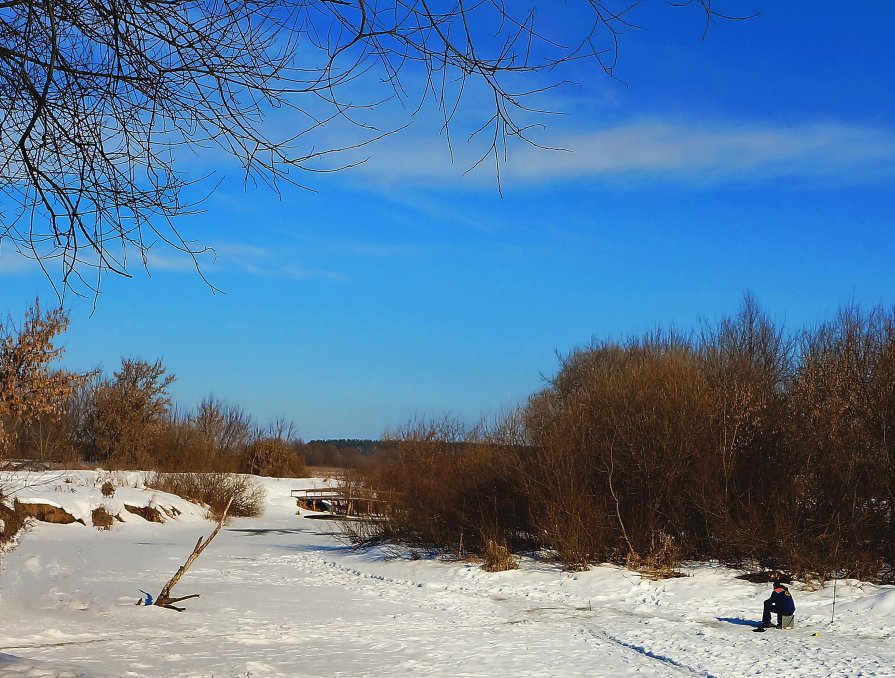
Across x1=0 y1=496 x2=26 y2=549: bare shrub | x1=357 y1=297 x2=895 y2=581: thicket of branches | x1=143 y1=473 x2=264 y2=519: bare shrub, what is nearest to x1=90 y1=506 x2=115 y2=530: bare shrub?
x1=0 y1=496 x2=26 y2=549: bare shrub

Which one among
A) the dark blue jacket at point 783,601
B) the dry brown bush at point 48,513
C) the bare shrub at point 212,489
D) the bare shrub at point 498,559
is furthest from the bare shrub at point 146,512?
the dark blue jacket at point 783,601

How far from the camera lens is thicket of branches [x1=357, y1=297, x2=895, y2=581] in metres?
17.6

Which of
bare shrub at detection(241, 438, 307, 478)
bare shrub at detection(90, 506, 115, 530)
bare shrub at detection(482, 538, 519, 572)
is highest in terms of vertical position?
bare shrub at detection(241, 438, 307, 478)

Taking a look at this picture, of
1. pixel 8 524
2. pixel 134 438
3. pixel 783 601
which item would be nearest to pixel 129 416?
pixel 134 438

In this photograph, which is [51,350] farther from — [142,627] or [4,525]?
[4,525]

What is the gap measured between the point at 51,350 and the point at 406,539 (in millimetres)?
14416

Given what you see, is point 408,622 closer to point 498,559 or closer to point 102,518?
point 498,559

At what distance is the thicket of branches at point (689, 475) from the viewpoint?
17641mm

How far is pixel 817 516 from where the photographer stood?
18047 millimetres

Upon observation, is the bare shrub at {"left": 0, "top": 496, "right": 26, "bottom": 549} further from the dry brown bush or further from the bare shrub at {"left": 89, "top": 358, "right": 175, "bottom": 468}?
the bare shrub at {"left": 89, "top": 358, "right": 175, "bottom": 468}

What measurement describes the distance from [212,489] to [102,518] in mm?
9705

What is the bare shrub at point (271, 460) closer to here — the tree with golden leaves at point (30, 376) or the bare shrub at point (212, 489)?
the bare shrub at point (212, 489)

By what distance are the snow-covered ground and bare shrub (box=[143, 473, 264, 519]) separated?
16.9 meters

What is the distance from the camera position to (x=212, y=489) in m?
42.2
